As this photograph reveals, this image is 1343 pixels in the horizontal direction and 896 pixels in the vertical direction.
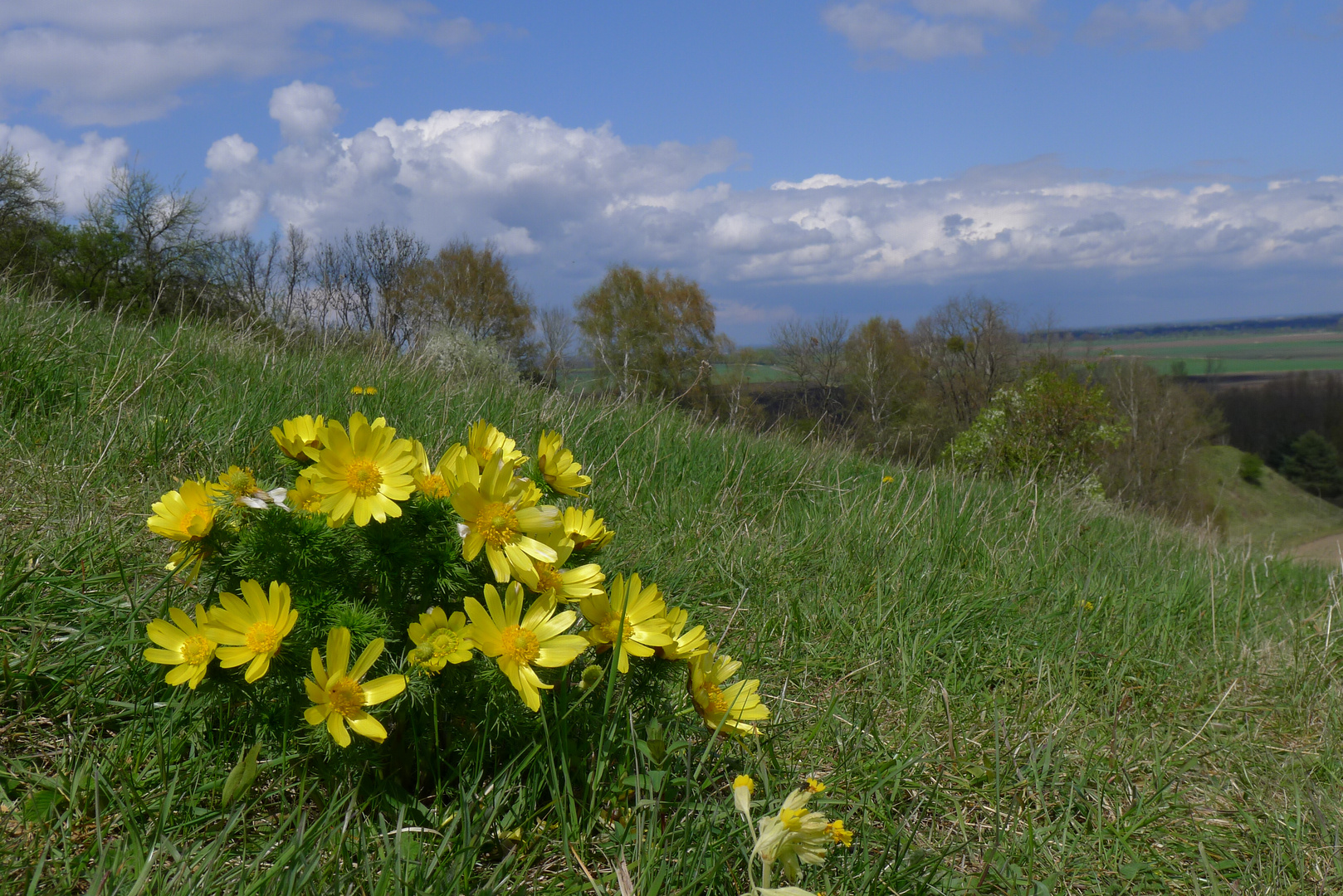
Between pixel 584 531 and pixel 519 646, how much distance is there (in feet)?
0.93

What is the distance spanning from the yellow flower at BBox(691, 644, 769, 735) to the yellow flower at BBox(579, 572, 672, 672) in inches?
3.8

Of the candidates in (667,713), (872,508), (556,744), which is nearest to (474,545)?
(556,744)

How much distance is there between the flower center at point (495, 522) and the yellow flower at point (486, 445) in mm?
106

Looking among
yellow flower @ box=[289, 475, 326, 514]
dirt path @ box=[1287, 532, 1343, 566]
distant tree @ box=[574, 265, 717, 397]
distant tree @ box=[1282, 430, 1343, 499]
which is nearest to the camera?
yellow flower @ box=[289, 475, 326, 514]

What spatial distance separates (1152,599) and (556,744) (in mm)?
2855

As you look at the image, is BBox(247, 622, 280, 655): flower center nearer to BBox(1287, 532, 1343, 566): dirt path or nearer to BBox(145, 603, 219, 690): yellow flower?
BBox(145, 603, 219, 690): yellow flower

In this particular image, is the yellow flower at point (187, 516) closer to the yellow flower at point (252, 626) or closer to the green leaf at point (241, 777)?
the yellow flower at point (252, 626)

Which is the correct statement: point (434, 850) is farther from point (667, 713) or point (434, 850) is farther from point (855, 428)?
point (855, 428)

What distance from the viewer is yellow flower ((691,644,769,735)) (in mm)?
1418

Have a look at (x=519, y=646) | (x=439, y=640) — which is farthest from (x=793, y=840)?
(x=439, y=640)

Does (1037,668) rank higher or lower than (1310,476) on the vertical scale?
higher

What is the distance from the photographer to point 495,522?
48.6 inches

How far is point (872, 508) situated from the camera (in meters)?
3.50

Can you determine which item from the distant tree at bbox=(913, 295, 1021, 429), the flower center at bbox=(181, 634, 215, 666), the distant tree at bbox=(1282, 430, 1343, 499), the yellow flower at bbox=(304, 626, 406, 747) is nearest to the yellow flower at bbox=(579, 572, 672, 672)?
the yellow flower at bbox=(304, 626, 406, 747)
